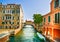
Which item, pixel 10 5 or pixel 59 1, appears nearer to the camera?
pixel 59 1

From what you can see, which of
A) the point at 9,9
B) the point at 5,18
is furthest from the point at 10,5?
the point at 5,18

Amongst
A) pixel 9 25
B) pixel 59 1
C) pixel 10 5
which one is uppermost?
pixel 10 5

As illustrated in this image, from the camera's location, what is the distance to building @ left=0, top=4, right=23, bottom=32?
205ft

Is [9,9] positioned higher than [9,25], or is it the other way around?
[9,9]

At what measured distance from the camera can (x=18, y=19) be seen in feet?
208

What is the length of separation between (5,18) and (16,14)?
215 inches

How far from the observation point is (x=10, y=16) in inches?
2474

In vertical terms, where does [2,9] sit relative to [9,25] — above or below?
above

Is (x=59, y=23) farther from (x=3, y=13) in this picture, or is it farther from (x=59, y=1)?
(x=3, y=13)

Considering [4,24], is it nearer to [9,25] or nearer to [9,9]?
[9,25]

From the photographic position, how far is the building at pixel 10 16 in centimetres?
6241

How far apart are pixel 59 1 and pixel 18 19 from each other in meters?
45.1

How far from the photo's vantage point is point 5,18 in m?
62.8

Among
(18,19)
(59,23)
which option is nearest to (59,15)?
(59,23)
